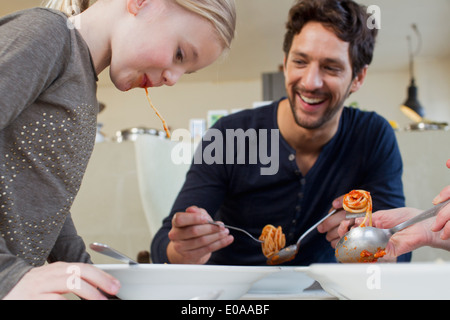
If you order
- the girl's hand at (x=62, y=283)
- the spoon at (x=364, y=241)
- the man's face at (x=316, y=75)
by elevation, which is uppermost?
the man's face at (x=316, y=75)

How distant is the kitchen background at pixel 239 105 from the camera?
1.12 m

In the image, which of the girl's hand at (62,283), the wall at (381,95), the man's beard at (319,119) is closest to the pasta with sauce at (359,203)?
the girl's hand at (62,283)

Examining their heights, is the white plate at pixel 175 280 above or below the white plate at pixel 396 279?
below

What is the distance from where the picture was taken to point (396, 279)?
0.88 feet

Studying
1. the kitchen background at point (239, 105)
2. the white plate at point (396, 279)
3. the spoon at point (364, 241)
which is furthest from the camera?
the kitchen background at point (239, 105)

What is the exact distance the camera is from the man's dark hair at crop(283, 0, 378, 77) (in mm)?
1050

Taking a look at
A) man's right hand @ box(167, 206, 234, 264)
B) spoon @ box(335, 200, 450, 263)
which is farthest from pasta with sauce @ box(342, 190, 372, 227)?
man's right hand @ box(167, 206, 234, 264)

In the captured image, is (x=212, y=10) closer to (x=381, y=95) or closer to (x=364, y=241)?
(x=364, y=241)

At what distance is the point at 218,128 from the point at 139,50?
1.92 ft

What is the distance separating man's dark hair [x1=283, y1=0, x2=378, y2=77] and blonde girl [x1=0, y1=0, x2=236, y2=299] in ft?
1.68

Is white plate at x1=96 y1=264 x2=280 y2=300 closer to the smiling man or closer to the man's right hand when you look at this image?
the man's right hand

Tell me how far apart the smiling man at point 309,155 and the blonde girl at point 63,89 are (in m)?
0.44

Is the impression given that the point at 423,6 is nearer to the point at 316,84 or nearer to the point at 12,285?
the point at 316,84

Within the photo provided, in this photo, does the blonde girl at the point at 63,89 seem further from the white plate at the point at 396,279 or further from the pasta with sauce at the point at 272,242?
the pasta with sauce at the point at 272,242
